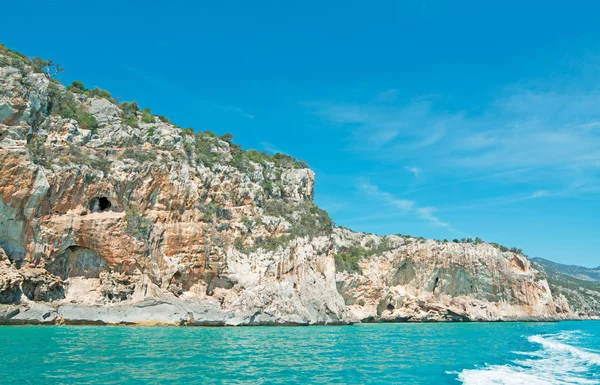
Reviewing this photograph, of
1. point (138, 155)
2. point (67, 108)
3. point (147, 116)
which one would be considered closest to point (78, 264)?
point (138, 155)

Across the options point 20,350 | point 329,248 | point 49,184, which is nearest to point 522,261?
point 329,248

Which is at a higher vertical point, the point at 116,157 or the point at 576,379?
the point at 116,157

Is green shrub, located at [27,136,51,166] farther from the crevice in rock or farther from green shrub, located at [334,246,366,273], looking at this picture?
green shrub, located at [334,246,366,273]

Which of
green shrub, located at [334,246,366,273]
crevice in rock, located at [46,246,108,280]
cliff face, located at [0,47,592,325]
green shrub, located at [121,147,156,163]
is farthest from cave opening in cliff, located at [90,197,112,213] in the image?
green shrub, located at [334,246,366,273]

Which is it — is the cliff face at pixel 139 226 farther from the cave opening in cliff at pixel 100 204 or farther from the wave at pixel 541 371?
the wave at pixel 541 371

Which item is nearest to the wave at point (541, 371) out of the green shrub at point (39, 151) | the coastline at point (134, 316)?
the coastline at point (134, 316)

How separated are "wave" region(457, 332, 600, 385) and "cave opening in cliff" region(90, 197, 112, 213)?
35.8 m

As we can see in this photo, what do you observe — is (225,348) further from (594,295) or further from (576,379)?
(594,295)

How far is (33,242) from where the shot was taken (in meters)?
37.3

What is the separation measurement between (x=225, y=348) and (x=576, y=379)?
15240mm

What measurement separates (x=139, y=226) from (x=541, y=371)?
114 feet

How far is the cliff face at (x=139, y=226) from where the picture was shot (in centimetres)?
3691

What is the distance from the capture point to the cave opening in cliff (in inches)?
1671

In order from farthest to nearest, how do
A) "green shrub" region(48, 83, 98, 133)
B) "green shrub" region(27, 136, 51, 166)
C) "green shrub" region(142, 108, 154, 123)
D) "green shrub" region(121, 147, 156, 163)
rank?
"green shrub" region(142, 108, 154, 123) < "green shrub" region(121, 147, 156, 163) < "green shrub" region(48, 83, 98, 133) < "green shrub" region(27, 136, 51, 166)
